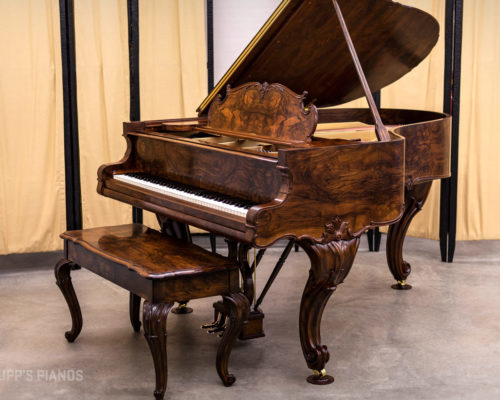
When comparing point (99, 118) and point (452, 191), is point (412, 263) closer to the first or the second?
point (452, 191)

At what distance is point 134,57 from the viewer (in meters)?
5.25

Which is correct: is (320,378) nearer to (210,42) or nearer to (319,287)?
(319,287)

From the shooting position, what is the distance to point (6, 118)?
533 cm

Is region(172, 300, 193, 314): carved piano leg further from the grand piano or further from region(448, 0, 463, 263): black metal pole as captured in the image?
region(448, 0, 463, 263): black metal pole

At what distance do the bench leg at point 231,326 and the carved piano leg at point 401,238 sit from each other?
180 cm

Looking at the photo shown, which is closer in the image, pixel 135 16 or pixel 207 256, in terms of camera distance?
pixel 207 256

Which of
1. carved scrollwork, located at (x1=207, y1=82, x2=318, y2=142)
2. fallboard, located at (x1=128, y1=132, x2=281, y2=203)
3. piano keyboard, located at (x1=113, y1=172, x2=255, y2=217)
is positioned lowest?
piano keyboard, located at (x1=113, y1=172, x2=255, y2=217)

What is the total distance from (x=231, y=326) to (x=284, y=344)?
655 mm

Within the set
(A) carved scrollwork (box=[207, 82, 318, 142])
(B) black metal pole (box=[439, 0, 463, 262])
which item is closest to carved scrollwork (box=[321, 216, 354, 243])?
(A) carved scrollwork (box=[207, 82, 318, 142])

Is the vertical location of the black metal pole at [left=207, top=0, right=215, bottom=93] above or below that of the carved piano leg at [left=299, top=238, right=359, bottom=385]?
above

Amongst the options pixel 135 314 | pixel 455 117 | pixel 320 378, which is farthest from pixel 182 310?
pixel 455 117

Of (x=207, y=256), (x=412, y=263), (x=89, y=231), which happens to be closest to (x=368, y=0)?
(x=207, y=256)

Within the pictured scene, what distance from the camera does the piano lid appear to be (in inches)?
149

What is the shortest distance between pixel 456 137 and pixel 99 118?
2.50 metres
